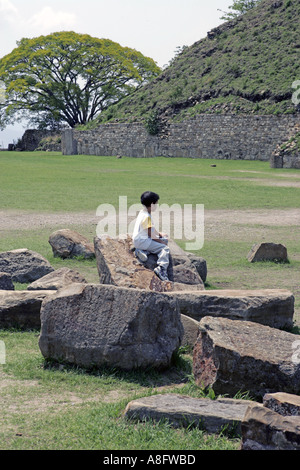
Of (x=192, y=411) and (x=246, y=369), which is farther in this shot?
(x=246, y=369)

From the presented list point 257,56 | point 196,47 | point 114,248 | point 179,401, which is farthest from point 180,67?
point 179,401

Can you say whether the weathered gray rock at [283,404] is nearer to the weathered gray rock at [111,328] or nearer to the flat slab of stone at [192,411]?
the flat slab of stone at [192,411]

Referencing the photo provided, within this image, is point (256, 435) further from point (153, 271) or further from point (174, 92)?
point (174, 92)

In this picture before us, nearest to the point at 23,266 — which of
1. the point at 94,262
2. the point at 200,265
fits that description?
the point at 94,262

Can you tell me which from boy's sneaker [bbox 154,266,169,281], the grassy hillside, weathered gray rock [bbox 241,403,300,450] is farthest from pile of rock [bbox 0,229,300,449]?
the grassy hillside

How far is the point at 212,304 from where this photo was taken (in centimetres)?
634

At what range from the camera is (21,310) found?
652 centimetres

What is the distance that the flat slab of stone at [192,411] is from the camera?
13.6 ft

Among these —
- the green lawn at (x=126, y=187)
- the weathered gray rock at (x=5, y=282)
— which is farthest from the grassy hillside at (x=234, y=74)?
the weathered gray rock at (x=5, y=282)

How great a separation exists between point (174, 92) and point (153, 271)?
43.5 metres

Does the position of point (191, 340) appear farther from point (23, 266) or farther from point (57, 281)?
point (23, 266)

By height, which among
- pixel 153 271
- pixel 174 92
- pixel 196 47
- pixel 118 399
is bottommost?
pixel 118 399

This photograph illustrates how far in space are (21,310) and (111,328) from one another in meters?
1.61

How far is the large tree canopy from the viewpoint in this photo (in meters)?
58.4
